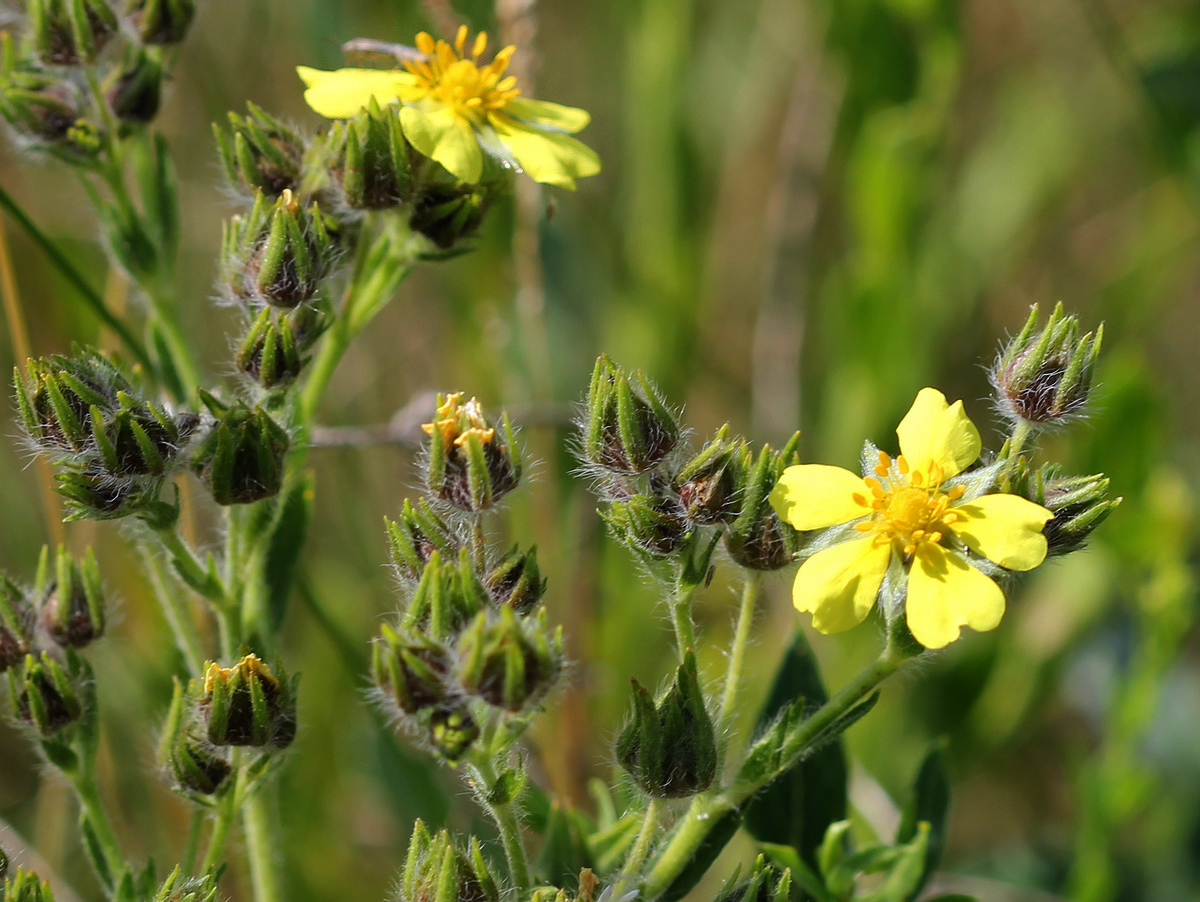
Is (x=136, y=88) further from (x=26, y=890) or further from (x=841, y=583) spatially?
(x=841, y=583)

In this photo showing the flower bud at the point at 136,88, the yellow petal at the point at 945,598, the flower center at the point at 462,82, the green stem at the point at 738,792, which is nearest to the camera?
the yellow petal at the point at 945,598

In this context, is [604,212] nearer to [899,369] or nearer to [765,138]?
[765,138]

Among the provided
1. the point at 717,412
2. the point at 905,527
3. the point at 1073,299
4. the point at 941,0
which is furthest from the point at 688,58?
the point at 905,527

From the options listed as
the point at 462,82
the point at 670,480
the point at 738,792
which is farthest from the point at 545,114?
the point at 738,792

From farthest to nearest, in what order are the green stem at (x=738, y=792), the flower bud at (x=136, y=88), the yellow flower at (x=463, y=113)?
1. the flower bud at (x=136, y=88)
2. the yellow flower at (x=463, y=113)
3. the green stem at (x=738, y=792)

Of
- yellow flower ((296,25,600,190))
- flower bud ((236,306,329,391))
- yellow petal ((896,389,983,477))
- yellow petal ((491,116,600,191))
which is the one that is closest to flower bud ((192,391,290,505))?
flower bud ((236,306,329,391))

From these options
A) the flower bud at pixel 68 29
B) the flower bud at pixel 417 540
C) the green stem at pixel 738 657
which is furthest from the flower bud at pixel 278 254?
the green stem at pixel 738 657

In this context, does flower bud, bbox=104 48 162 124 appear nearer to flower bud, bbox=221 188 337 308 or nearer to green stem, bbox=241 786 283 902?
flower bud, bbox=221 188 337 308

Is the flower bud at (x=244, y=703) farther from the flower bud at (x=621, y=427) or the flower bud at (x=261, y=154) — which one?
the flower bud at (x=261, y=154)
